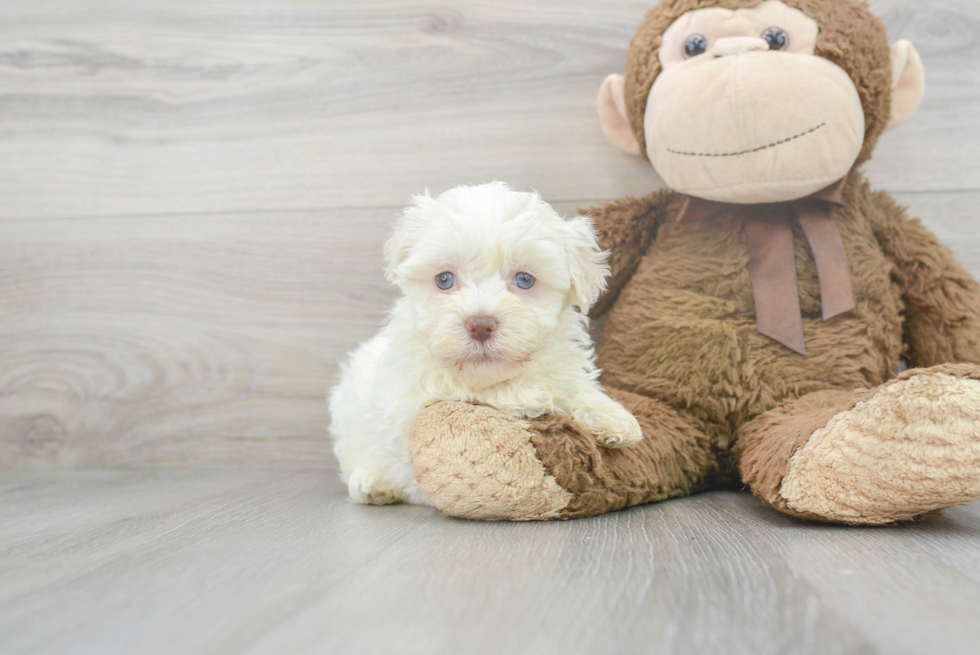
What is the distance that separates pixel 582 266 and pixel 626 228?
26 centimetres

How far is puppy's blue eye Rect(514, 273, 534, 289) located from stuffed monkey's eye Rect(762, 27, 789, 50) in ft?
1.55

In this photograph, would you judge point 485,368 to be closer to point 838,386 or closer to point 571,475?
point 571,475

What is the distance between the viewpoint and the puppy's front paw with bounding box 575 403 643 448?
0.86 m

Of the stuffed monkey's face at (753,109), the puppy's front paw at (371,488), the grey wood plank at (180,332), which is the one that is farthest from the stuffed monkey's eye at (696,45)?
the puppy's front paw at (371,488)

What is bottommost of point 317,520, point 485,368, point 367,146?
point 317,520

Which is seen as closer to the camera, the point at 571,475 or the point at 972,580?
the point at 972,580

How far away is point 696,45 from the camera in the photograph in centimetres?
100

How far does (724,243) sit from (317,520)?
690 millimetres

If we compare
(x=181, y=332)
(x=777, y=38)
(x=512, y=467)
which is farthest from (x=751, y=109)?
(x=181, y=332)

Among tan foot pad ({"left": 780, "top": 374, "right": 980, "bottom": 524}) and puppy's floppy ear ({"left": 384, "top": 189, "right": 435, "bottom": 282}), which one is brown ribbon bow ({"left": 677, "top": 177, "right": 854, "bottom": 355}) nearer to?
tan foot pad ({"left": 780, "top": 374, "right": 980, "bottom": 524})

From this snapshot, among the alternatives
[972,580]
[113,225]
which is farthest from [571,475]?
[113,225]

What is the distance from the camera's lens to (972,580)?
1.96ft

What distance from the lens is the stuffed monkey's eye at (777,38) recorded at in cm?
98

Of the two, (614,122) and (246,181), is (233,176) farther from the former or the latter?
(614,122)
